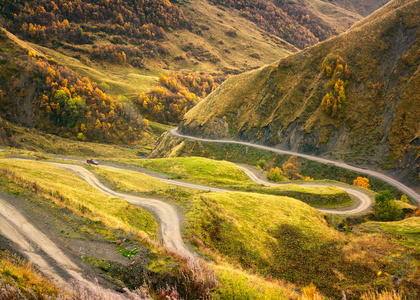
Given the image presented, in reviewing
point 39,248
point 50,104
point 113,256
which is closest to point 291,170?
point 113,256

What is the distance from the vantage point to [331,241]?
24656 millimetres

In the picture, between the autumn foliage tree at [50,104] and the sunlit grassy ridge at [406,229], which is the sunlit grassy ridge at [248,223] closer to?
the sunlit grassy ridge at [406,229]

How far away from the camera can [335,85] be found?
253ft

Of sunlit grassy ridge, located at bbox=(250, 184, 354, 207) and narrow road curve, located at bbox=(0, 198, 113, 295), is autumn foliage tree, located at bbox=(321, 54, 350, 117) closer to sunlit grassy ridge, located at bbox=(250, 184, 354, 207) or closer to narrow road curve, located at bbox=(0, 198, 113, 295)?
sunlit grassy ridge, located at bbox=(250, 184, 354, 207)

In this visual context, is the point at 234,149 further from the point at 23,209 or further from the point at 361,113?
the point at 23,209

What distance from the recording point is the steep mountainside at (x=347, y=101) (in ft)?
210

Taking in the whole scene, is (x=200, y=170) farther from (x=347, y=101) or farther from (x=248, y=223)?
(x=347, y=101)

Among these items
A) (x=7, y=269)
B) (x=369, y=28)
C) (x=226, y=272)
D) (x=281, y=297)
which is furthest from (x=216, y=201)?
(x=369, y=28)

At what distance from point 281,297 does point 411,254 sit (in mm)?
18652

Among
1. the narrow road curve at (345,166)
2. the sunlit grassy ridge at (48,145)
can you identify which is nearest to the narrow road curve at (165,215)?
the narrow road curve at (345,166)

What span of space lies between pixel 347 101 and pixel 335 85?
22.9ft

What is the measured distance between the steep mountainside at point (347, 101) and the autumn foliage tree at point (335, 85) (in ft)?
1.08

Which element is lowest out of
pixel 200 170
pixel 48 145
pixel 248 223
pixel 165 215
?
pixel 48 145

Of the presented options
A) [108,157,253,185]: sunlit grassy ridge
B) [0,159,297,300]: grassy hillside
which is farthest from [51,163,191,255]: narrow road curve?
[108,157,253,185]: sunlit grassy ridge
